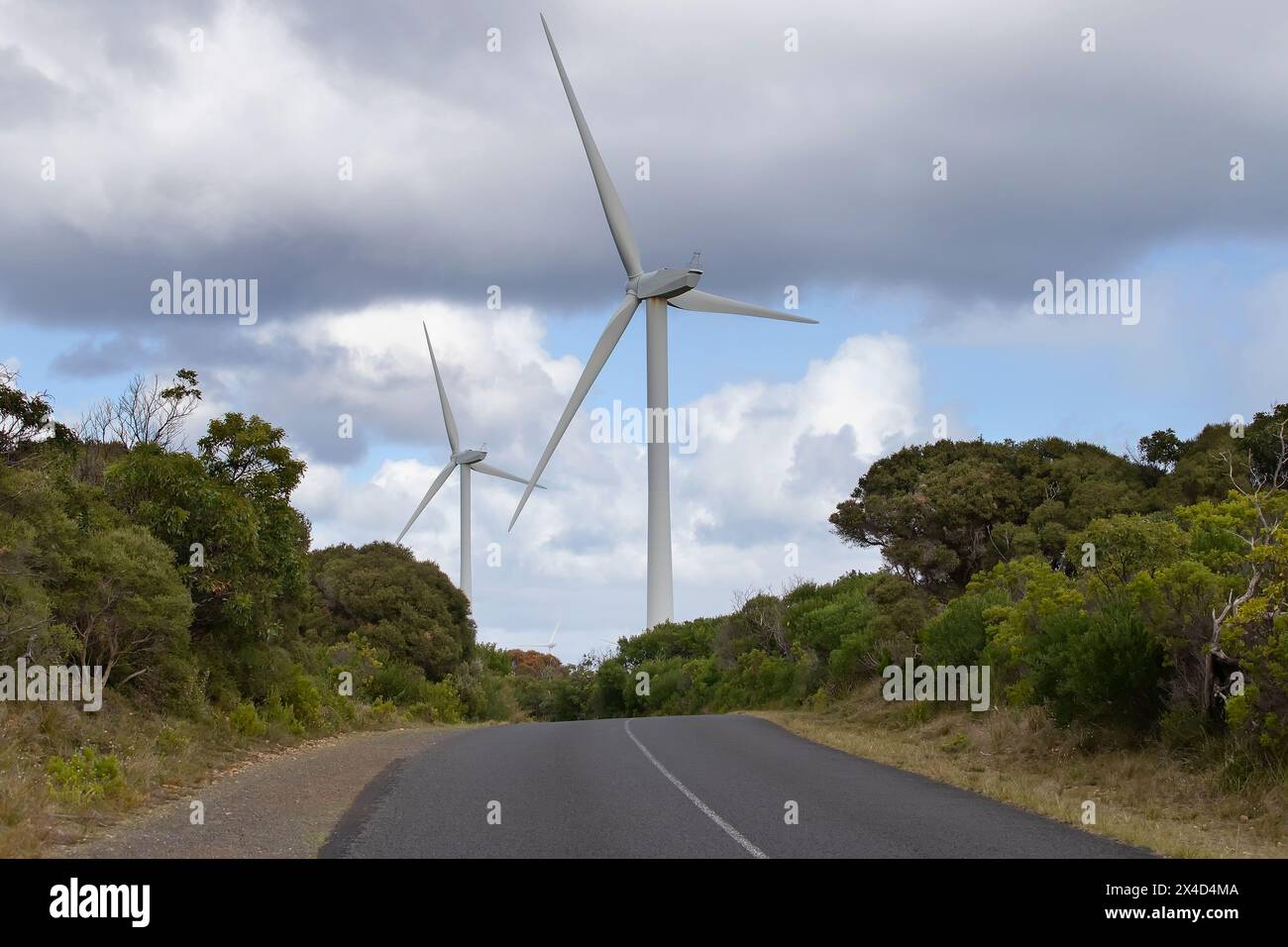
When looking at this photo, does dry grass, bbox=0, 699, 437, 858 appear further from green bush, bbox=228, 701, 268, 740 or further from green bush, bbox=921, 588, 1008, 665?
green bush, bbox=921, 588, 1008, 665

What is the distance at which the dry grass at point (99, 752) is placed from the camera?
1205 centimetres

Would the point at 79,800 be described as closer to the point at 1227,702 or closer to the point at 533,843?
the point at 533,843

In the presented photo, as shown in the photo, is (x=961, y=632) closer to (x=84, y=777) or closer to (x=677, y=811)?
(x=677, y=811)

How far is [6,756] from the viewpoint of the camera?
46.3 feet

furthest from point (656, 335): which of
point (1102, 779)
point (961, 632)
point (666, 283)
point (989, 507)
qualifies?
point (1102, 779)

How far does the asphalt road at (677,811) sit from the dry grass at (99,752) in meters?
2.60

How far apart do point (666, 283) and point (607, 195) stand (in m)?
4.23

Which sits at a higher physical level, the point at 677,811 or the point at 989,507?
the point at 989,507

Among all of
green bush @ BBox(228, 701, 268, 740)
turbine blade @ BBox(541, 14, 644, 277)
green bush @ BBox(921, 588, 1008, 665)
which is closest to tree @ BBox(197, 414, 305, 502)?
green bush @ BBox(228, 701, 268, 740)

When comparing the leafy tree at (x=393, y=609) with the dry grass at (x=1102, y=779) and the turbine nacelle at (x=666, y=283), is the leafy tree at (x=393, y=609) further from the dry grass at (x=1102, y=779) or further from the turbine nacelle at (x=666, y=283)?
the dry grass at (x=1102, y=779)

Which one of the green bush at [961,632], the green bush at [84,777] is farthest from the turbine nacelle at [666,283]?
the green bush at [84,777]

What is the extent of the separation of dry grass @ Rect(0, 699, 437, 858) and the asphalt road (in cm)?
260

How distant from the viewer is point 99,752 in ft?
54.5
